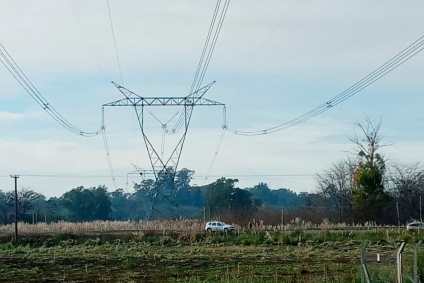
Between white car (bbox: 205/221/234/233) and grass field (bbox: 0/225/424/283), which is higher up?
white car (bbox: 205/221/234/233)

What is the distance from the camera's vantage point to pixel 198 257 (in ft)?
117

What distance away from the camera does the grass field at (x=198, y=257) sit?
24031 millimetres

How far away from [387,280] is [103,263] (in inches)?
719

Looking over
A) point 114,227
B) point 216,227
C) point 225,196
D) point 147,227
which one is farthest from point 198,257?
point 225,196

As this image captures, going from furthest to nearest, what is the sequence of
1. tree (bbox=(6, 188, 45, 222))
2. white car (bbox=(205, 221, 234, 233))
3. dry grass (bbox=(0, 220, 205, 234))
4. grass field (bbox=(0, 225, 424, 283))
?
tree (bbox=(6, 188, 45, 222)) < white car (bbox=(205, 221, 234, 233)) < dry grass (bbox=(0, 220, 205, 234)) < grass field (bbox=(0, 225, 424, 283))

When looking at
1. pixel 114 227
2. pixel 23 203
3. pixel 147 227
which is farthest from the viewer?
pixel 23 203

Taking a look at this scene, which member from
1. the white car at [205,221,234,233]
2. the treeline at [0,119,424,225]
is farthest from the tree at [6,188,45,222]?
the white car at [205,221,234,233]

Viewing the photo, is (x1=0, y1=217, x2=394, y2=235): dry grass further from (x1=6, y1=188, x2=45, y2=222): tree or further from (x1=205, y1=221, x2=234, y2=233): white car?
(x1=6, y1=188, x2=45, y2=222): tree

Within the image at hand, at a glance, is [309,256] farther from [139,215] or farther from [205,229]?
[139,215]

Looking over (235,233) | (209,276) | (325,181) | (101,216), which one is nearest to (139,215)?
(101,216)

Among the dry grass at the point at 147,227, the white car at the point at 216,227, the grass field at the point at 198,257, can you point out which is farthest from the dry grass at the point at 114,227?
the grass field at the point at 198,257

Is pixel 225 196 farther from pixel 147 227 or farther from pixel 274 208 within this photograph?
pixel 147 227

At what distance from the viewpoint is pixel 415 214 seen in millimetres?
69250

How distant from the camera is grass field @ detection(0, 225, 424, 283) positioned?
24031mm
